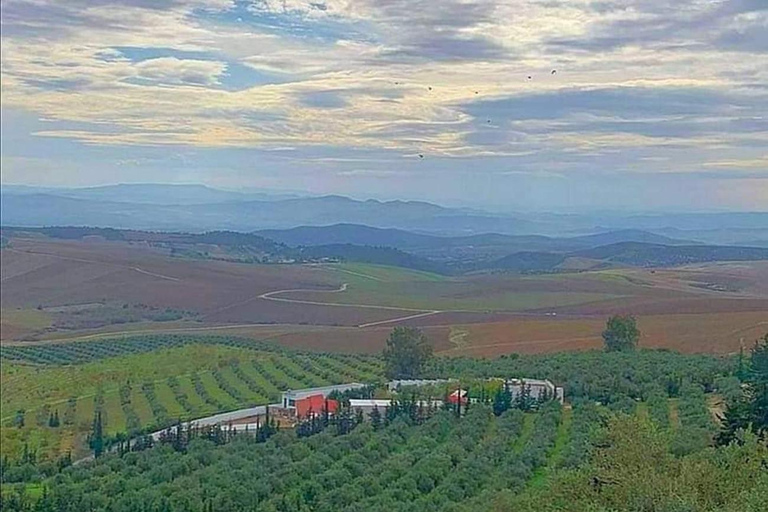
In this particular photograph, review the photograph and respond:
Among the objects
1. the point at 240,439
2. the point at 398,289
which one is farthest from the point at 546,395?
the point at 398,289

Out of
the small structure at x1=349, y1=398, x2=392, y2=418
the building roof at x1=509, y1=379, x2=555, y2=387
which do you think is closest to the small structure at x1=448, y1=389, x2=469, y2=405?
the building roof at x1=509, y1=379, x2=555, y2=387

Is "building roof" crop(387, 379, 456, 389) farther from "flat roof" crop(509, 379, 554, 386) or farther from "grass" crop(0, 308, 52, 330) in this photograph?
"grass" crop(0, 308, 52, 330)

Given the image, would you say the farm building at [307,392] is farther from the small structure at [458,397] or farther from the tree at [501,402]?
the tree at [501,402]

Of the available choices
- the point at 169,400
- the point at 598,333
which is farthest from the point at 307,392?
the point at 598,333

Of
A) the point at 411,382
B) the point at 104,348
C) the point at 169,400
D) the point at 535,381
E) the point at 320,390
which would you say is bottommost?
the point at 104,348

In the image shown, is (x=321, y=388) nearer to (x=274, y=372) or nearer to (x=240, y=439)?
(x=274, y=372)

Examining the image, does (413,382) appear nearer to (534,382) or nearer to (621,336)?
(534,382)
